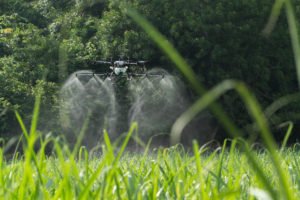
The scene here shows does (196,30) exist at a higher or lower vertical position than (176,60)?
lower

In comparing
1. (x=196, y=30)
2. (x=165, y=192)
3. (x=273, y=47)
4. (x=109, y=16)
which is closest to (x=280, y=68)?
(x=273, y=47)

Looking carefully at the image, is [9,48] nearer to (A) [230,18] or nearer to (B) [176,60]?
(A) [230,18]

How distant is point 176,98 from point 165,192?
70.7 ft

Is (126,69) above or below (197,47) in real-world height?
below

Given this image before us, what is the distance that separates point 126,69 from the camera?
2270cm

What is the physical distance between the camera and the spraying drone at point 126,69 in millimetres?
22234

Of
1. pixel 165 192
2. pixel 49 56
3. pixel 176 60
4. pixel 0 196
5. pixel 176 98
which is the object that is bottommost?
pixel 176 98

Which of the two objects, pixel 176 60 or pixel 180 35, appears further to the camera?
pixel 180 35

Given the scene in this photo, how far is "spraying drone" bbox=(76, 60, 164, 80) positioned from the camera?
2223cm

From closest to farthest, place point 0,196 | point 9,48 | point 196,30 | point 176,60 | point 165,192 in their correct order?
point 176,60 < point 0,196 < point 165,192 < point 196,30 < point 9,48

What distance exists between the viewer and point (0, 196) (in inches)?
46.7

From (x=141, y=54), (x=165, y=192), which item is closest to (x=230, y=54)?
(x=141, y=54)

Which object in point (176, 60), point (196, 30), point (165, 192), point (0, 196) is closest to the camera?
point (176, 60)

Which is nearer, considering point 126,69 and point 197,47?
point 126,69
